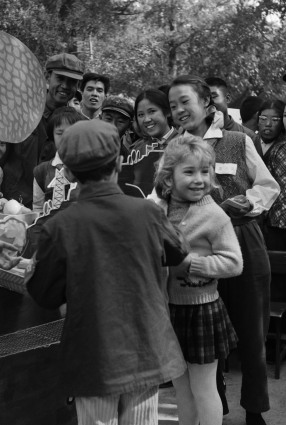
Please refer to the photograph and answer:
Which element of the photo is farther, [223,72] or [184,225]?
[223,72]

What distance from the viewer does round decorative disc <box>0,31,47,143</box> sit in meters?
2.73

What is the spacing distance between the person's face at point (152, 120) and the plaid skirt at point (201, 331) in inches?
50.4

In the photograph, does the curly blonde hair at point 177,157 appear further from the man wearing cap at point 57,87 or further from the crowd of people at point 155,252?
the man wearing cap at point 57,87

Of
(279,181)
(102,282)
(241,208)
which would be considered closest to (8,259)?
(102,282)

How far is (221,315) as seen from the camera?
9.14 ft

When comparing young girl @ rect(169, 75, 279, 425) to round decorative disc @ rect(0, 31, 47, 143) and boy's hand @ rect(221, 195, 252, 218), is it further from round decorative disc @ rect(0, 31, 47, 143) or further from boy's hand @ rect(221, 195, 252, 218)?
round decorative disc @ rect(0, 31, 47, 143)

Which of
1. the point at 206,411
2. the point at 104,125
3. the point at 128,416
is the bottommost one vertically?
the point at 206,411

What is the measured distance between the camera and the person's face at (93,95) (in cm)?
507

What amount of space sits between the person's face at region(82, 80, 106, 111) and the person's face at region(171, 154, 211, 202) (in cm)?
245

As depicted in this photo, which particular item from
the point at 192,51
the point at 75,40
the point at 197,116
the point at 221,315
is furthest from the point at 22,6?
the point at 221,315

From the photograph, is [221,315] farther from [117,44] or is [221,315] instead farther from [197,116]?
[117,44]

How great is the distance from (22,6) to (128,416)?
845cm

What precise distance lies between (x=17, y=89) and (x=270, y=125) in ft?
7.82

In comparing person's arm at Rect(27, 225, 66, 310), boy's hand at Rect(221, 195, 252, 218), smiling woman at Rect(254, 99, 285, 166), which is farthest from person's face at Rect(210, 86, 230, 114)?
person's arm at Rect(27, 225, 66, 310)
